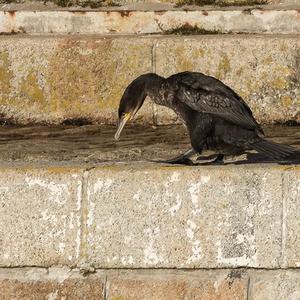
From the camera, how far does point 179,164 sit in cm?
638

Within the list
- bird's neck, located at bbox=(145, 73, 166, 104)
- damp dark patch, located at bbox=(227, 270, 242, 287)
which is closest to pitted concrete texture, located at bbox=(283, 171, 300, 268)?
damp dark patch, located at bbox=(227, 270, 242, 287)

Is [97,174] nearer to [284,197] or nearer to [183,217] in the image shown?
[183,217]

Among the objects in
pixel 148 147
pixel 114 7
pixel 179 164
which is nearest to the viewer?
pixel 179 164

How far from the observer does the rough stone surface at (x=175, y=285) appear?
6.08 m

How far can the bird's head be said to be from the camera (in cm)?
741

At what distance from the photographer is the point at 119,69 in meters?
8.98

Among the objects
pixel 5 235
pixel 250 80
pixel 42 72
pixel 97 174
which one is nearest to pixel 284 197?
pixel 97 174

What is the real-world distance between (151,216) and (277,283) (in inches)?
30.8

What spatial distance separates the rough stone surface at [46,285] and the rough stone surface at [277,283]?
2.76ft

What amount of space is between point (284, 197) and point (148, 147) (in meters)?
1.83

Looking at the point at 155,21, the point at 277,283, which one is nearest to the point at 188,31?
the point at 155,21

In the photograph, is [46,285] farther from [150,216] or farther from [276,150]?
[276,150]

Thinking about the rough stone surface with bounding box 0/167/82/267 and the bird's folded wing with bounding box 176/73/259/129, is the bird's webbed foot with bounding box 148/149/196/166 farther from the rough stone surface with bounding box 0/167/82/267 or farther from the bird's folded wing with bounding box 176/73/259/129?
the rough stone surface with bounding box 0/167/82/267

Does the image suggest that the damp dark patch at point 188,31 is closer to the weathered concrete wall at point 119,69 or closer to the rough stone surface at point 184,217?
the weathered concrete wall at point 119,69
